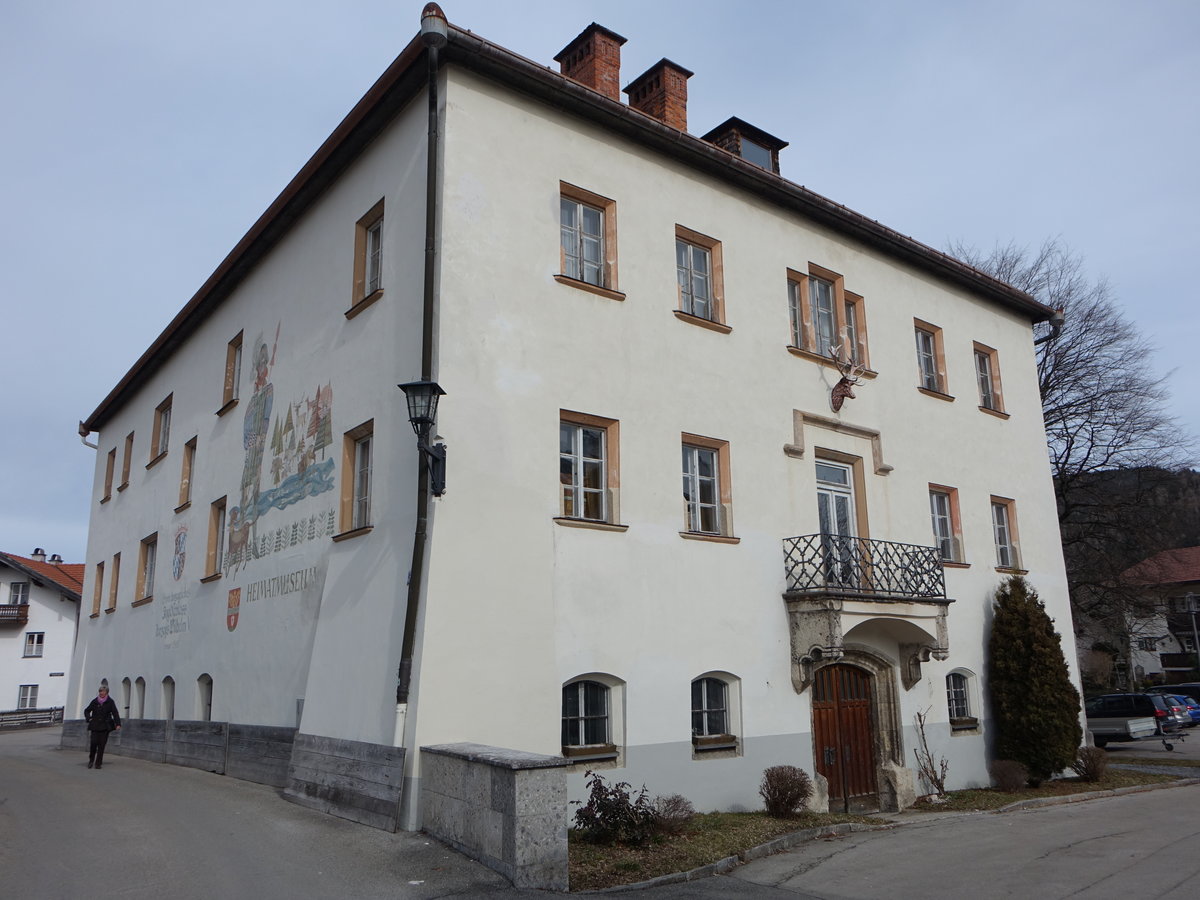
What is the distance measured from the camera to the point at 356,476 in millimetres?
13250

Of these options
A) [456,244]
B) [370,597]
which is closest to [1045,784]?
[370,597]

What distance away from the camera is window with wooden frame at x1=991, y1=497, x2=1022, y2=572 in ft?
63.3

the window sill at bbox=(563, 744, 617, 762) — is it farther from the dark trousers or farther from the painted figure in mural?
the dark trousers

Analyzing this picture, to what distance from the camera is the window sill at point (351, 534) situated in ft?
40.0

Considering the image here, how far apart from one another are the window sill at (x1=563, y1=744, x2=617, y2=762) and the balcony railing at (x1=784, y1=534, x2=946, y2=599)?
396cm

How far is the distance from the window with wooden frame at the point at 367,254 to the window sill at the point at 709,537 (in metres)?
5.53

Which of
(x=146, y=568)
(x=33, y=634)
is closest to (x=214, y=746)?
(x=146, y=568)

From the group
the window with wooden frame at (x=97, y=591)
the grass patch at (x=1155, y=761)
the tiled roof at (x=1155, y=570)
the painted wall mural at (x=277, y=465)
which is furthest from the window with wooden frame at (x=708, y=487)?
the tiled roof at (x=1155, y=570)

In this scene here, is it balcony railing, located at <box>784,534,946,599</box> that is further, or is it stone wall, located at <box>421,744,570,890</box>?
balcony railing, located at <box>784,534,946,599</box>

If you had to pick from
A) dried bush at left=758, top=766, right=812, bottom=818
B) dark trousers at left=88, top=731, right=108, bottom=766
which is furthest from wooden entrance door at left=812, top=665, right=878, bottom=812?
dark trousers at left=88, top=731, right=108, bottom=766

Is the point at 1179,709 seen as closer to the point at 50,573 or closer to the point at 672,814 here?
the point at 672,814

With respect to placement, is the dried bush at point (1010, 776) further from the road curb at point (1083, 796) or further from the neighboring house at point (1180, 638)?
the neighboring house at point (1180, 638)

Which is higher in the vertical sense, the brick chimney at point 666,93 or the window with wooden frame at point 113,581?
the brick chimney at point 666,93

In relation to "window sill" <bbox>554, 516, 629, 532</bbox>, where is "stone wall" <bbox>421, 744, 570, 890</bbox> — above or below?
below
